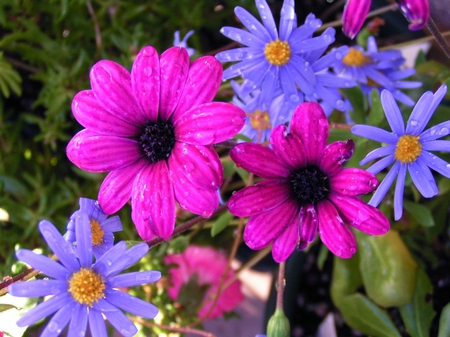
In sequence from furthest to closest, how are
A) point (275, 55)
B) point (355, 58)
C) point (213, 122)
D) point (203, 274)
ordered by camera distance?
1. point (203, 274)
2. point (355, 58)
3. point (275, 55)
4. point (213, 122)

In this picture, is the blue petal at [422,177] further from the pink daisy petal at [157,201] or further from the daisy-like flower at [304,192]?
the pink daisy petal at [157,201]

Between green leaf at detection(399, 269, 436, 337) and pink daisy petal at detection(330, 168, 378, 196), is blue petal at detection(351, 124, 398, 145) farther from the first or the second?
green leaf at detection(399, 269, 436, 337)

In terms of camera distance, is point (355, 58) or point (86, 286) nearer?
point (86, 286)

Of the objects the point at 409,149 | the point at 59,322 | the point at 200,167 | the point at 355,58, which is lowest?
the point at 59,322

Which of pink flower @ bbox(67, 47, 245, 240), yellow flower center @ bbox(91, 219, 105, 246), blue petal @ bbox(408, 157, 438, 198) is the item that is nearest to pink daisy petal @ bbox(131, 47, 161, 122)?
pink flower @ bbox(67, 47, 245, 240)

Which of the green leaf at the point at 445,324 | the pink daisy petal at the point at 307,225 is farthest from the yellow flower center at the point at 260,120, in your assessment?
the green leaf at the point at 445,324

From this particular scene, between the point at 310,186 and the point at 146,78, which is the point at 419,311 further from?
the point at 146,78

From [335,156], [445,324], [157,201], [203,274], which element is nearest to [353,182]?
[335,156]

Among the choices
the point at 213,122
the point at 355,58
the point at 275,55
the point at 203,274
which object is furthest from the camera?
the point at 203,274
